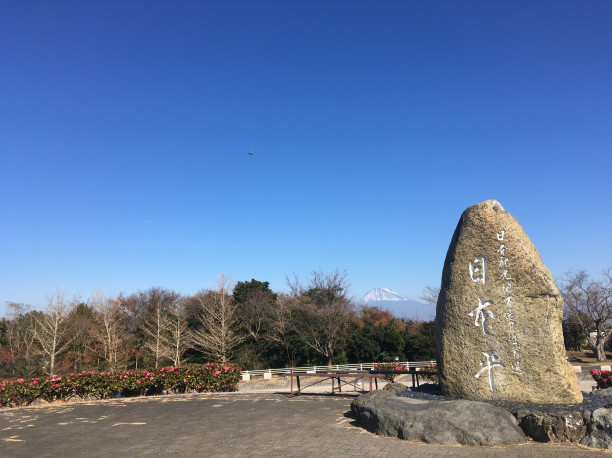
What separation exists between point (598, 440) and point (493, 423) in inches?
46.1

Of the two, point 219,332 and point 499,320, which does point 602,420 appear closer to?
point 499,320

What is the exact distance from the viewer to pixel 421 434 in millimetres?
5508

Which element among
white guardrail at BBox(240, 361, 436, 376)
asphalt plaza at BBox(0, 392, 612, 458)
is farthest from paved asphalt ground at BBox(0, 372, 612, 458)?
white guardrail at BBox(240, 361, 436, 376)

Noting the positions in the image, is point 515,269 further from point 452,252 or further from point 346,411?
point 346,411

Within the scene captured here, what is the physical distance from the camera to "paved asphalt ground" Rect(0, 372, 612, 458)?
5250mm

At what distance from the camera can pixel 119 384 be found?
447 inches

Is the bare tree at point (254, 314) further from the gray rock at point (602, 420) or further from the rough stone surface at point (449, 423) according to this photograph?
the gray rock at point (602, 420)

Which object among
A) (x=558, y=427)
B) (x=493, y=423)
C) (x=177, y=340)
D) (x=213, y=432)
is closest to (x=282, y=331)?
(x=177, y=340)

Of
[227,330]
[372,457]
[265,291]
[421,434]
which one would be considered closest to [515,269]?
[421,434]

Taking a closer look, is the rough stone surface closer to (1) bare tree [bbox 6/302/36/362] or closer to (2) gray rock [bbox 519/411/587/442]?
(2) gray rock [bbox 519/411/587/442]

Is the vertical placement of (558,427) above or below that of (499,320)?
below

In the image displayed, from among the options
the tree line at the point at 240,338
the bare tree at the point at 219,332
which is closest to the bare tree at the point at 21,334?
the tree line at the point at 240,338

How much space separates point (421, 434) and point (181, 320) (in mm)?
21963

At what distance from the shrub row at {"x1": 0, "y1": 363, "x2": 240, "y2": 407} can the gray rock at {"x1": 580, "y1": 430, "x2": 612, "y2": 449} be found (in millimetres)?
9232
